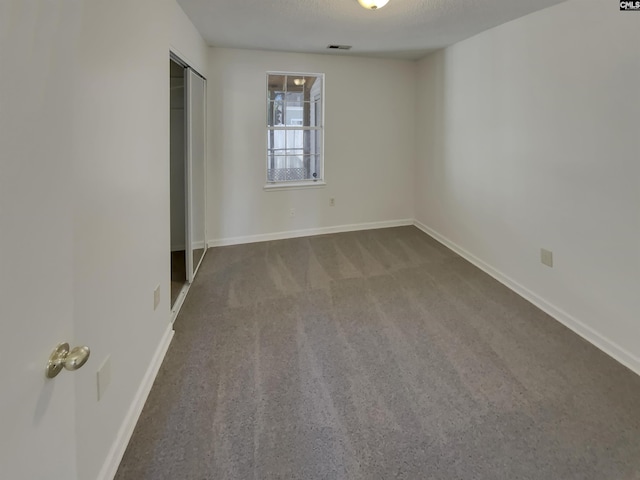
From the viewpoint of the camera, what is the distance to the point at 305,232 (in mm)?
4910

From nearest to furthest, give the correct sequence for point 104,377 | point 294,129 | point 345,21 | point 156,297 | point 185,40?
point 104,377 < point 156,297 < point 185,40 < point 345,21 < point 294,129

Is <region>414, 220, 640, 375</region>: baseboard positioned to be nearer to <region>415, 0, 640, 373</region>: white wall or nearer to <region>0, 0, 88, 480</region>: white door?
<region>415, 0, 640, 373</region>: white wall

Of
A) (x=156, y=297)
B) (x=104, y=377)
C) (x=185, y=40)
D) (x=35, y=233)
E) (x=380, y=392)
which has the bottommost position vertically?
(x=380, y=392)

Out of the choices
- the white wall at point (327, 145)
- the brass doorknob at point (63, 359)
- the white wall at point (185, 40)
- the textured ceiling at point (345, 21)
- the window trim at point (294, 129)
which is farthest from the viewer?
Answer: the window trim at point (294, 129)

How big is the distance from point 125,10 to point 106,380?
158 centimetres

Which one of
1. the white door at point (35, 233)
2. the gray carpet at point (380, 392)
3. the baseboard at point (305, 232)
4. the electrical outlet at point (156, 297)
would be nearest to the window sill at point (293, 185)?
the baseboard at point (305, 232)

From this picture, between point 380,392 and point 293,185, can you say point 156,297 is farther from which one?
point 293,185

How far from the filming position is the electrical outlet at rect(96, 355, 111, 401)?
1.42 meters

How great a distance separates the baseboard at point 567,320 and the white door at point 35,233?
2.83m

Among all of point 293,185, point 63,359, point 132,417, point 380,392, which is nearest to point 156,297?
point 132,417

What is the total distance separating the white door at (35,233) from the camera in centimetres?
57

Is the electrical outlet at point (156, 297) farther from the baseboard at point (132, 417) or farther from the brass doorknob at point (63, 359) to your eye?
the brass doorknob at point (63, 359)

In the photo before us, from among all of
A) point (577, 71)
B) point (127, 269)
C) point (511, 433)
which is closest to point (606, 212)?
point (577, 71)

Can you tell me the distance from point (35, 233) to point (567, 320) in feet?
10.3
